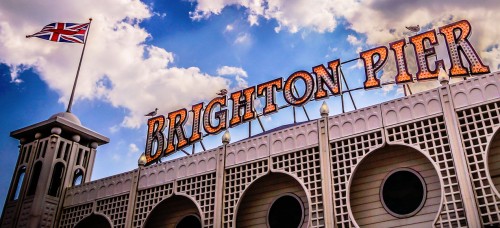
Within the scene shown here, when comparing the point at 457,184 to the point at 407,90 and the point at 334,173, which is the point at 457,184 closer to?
the point at 334,173

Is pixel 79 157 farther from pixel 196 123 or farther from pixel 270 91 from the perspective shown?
pixel 270 91

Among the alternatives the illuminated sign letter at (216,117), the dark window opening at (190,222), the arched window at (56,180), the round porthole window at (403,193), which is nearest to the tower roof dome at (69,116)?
the arched window at (56,180)

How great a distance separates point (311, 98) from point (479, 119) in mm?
10577

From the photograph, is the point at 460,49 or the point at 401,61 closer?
the point at 460,49

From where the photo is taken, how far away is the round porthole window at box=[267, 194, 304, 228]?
933 inches

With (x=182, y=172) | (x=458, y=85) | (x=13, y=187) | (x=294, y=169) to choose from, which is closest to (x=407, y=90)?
(x=458, y=85)

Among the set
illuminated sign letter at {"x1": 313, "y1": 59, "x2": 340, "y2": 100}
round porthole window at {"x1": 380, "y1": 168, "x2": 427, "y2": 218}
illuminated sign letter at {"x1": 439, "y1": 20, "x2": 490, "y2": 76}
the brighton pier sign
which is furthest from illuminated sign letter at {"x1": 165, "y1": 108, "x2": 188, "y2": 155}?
illuminated sign letter at {"x1": 439, "y1": 20, "x2": 490, "y2": 76}

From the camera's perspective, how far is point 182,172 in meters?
27.6

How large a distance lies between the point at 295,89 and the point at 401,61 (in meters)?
6.51

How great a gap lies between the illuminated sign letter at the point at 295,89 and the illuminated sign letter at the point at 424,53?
6.18m

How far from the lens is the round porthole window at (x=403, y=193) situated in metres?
20.8

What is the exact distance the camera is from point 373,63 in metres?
28.3

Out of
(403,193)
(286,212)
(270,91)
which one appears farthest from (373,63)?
(286,212)

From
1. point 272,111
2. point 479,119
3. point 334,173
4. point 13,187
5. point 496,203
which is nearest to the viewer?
point 496,203
